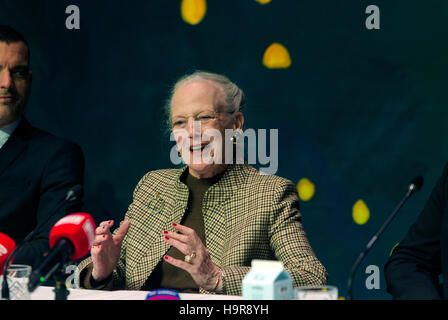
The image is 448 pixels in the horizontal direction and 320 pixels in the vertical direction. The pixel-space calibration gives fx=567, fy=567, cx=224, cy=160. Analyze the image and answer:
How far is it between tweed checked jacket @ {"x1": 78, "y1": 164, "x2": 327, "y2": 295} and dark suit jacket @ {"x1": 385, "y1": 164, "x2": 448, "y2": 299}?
0.30 m

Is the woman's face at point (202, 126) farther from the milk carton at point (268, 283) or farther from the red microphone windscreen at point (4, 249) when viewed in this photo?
the milk carton at point (268, 283)

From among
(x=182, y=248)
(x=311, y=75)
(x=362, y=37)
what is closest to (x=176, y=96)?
(x=182, y=248)

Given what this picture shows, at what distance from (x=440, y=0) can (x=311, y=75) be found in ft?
2.66

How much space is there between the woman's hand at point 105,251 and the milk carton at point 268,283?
2.54ft

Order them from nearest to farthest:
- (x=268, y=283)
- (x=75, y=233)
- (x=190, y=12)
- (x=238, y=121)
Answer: (x=268, y=283), (x=75, y=233), (x=238, y=121), (x=190, y=12)

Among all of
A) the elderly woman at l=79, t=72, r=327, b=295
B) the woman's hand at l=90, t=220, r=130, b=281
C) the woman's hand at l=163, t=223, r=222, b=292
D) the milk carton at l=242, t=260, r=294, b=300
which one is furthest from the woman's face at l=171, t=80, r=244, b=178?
the milk carton at l=242, t=260, r=294, b=300

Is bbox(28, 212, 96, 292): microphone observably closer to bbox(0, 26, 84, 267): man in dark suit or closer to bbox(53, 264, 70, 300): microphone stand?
bbox(53, 264, 70, 300): microphone stand

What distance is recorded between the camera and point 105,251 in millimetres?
2006

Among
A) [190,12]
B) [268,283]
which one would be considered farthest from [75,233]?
[190,12]

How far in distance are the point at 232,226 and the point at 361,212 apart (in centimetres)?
125

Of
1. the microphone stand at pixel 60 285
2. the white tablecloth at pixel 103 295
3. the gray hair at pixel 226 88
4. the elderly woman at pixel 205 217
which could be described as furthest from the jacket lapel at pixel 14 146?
the microphone stand at pixel 60 285

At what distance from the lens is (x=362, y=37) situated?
10.6ft

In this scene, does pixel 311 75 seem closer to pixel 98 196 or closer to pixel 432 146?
pixel 432 146

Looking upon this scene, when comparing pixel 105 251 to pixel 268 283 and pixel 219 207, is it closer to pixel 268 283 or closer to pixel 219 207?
pixel 219 207
